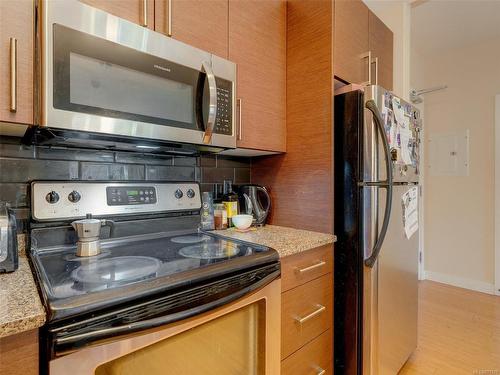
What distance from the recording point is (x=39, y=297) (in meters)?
0.63

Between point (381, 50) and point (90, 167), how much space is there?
181 cm

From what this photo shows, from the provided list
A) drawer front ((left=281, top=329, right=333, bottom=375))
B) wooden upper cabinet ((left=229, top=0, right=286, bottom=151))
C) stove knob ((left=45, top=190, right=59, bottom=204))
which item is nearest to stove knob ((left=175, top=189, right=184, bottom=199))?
wooden upper cabinet ((left=229, top=0, right=286, bottom=151))

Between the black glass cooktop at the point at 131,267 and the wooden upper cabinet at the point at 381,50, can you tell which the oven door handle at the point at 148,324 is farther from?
the wooden upper cabinet at the point at 381,50

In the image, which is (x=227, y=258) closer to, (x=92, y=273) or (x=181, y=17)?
(x=92, y=273)

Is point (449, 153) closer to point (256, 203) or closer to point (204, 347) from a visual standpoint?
point (256, 203)

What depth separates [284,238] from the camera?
4.18ft

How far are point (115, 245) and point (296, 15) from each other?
4.71 ft

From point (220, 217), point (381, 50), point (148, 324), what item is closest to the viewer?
point (148, 324)

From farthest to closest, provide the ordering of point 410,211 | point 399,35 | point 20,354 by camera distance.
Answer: point 399,35, point 410,211, point 20,354

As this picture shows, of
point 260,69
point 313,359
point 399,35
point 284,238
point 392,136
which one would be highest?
point 399,35

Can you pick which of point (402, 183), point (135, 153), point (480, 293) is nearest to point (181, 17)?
point (135, 153)

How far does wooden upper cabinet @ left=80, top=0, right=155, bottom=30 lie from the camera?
934 mm

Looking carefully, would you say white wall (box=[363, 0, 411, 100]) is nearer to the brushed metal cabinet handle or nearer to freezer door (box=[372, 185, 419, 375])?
freezer door (box=[372, 185, 419, 375])

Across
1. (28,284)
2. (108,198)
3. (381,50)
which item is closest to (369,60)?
(381,50)
